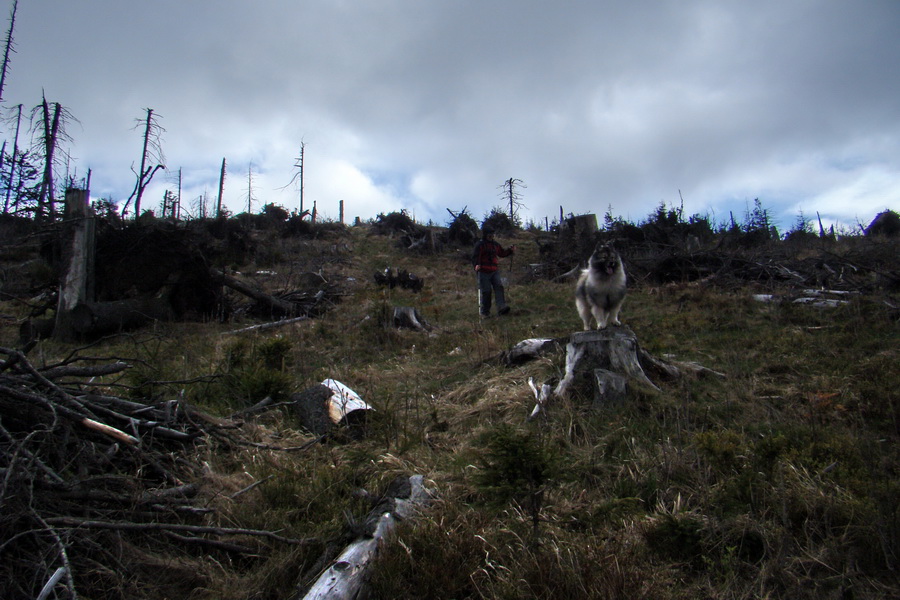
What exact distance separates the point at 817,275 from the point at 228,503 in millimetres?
12648

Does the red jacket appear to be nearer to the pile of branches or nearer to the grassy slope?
the grassy slope

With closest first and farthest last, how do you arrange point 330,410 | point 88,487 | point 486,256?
point 88,487 < point 330,410 < point 486,256

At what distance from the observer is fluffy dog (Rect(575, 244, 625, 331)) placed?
699cm

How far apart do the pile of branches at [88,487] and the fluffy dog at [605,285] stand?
5.27m

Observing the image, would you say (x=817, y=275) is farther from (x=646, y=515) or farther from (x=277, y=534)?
(x=277, y=534)

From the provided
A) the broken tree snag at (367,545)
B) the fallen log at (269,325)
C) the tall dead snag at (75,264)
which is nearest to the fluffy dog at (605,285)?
the broken tree snag at (367,545)

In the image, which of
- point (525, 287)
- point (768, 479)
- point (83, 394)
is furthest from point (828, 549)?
point (525, 287)

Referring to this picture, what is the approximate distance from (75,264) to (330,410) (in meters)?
8.96

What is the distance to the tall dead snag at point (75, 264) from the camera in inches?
388

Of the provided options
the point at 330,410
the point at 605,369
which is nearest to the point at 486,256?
the point at 605,369

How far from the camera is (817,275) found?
35.9 ft

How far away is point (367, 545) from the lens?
7.99 ft

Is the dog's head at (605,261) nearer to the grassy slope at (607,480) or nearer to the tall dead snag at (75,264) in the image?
the grassy slope at (607,480)

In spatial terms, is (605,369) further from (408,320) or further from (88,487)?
(408,320)
